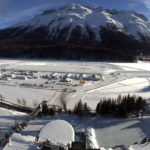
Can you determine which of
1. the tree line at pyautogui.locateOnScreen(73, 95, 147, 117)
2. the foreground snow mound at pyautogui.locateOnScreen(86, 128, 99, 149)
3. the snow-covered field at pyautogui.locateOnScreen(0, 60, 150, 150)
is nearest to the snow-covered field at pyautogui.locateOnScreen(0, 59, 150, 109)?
the snow-covered field at pyautogui.locateOnScreen(0, 60, 150, 150)

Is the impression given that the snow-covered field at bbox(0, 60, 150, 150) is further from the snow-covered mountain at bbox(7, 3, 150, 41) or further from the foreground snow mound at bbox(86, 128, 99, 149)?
the snow-covered mountain at bbox(7, 3, 150, 41)

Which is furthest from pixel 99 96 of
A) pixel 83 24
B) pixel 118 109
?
pixel 83 24

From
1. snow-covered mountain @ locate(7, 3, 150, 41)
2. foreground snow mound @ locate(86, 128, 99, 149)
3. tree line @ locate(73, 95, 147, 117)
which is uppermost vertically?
snow-covered mountain @ locate(7, 3, 150, 41)

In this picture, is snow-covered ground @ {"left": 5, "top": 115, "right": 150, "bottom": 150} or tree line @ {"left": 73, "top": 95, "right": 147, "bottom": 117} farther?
tree line @ {"left": 73, "top": 95, "right": 147, "bottom": 117}

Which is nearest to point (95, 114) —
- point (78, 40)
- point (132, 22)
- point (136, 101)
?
point (136, 101)

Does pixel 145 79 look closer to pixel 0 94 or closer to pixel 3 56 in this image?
pixel 0 94

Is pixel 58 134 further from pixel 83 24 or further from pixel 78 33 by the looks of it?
pixel 83 24

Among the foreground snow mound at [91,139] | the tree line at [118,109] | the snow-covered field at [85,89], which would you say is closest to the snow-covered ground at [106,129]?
the foreground snow mound at [91,139]
